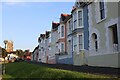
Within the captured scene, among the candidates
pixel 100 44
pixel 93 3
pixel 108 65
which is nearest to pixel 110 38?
pixel 100 44

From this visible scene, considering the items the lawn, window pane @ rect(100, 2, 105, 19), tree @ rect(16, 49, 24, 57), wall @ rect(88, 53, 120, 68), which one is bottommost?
the lawn

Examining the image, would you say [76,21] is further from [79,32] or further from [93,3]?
[93,3]

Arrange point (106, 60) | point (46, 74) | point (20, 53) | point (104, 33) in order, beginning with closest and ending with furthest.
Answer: point (46, 74) → point (106, 60) → point (104, 33) → point (20, 53)

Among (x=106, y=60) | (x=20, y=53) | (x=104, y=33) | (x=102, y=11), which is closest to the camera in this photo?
(x=106, y=60)

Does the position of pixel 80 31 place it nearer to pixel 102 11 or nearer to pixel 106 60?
pixel 102 11

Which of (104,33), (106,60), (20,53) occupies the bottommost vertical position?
(106,60)

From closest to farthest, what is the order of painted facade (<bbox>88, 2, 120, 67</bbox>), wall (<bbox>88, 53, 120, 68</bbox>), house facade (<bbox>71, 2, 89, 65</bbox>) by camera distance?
wall (<bbox>88, 53, 120, 68</bbox>), painted facade (<bbox>88, 2, 120, 67</bbox>), house facade (<bbox>71, 2, 89, 65</bbox>)

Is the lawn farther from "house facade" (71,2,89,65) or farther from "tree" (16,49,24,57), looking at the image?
"tree" (16,49,24,57)

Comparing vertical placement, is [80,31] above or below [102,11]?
below

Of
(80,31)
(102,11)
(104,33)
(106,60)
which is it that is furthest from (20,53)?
(106,60)

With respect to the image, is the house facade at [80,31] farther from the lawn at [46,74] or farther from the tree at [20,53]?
the tree at [20,53]

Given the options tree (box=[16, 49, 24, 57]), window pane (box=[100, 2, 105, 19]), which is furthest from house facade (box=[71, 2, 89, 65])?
tree (box=[16, 49, 24, 57])

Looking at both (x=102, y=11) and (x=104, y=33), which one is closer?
(x=104, y=33)

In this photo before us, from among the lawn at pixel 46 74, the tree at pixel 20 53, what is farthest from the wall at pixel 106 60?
the tree at pixel 20 53
